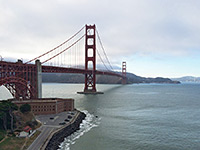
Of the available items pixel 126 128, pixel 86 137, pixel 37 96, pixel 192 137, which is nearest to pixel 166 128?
pixel 192 137

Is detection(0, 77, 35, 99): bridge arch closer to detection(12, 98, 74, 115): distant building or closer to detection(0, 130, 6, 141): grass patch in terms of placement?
detection(12, 98, 74, 115): distant building

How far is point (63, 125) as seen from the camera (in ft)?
109

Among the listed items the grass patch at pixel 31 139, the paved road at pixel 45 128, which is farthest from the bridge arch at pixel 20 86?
the grass patch at pixel 31 139

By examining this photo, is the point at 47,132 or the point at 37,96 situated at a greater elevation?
the point at 37,96

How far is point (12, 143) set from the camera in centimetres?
2462

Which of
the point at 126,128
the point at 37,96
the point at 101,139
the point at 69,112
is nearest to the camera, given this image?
the point at 101,139

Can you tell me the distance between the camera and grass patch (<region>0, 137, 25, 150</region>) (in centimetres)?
2333

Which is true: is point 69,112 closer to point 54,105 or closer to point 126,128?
point 54,105

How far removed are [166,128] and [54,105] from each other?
25449 mm

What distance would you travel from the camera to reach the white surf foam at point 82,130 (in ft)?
90.7

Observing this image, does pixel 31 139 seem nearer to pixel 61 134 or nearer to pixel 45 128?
pixel 45 128

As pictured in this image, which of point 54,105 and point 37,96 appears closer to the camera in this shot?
point 54,105

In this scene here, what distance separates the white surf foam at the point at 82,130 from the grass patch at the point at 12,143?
18.8ft

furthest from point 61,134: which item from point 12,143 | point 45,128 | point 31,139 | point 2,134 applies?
point 2,134
